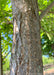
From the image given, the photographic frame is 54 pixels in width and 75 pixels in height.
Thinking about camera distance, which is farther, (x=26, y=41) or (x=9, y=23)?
(x=9, y=23)

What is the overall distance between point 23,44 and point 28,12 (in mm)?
584

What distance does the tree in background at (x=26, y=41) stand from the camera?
157cm

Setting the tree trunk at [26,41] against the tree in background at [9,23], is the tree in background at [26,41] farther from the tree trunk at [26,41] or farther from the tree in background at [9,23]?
the tree in background at [9,23]

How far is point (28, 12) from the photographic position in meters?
1.79

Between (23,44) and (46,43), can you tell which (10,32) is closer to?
Result: (23,44)

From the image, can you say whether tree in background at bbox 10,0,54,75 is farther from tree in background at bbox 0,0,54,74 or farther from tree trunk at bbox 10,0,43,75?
tree in background at bbox 0,0,54,74

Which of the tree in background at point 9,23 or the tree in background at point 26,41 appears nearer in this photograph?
the tree in background at point 26,41

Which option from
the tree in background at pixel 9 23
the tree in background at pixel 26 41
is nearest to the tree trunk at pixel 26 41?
the tree in background at pixel 26 41

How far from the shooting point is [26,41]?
165cm

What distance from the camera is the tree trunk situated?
1.57 meters

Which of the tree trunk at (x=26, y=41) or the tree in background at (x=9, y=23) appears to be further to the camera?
the tree in background at (x=9, y=23)

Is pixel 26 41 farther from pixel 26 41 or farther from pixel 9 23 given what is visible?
pixel 9 23

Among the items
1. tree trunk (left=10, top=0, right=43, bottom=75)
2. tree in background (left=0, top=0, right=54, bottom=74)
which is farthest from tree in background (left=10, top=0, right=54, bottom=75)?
tree in background (left=0, top=0, right=54, bottom=74)

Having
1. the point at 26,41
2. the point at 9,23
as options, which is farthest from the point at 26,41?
the point at 9,23
